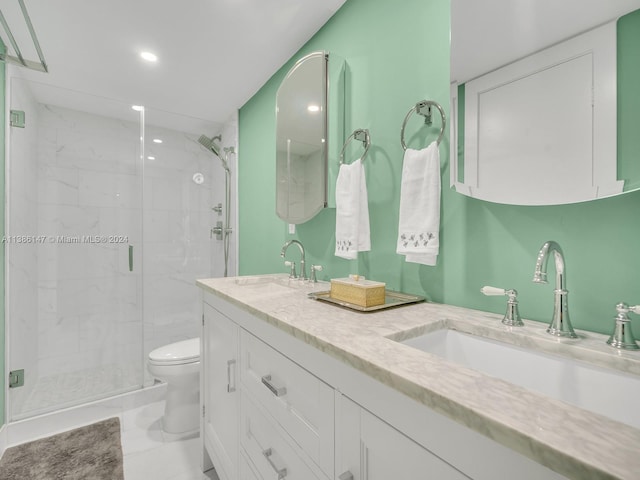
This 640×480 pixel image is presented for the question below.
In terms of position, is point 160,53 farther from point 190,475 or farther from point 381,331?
point 190,475

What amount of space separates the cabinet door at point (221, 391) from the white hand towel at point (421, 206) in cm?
73

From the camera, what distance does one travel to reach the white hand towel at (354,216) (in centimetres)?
127

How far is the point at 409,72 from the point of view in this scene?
1164 mm

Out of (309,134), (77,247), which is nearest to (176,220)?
(77,247)

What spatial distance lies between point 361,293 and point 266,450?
0.56 metres

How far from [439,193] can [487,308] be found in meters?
0.39

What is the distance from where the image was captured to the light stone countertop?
1.03 ft

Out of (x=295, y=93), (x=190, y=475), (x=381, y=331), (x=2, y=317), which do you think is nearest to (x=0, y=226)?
(x=2, y=317)

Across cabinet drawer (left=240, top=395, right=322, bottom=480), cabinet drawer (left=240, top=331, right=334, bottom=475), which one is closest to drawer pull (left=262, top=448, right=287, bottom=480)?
cabinet drawer (left=240, top=395, right=322, bottom=480)

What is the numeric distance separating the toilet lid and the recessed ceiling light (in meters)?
1.90

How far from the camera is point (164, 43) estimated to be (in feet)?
5.84

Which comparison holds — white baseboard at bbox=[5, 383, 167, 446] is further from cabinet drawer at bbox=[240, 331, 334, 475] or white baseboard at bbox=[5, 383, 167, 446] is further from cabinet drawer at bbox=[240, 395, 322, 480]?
cabinet drawer at bbox=[240, 331, 334, 475]

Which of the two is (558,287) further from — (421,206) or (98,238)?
(98,238)

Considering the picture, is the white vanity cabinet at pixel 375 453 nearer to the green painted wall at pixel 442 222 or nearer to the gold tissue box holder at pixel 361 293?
the gold tissue box holder at pixel 361 293
